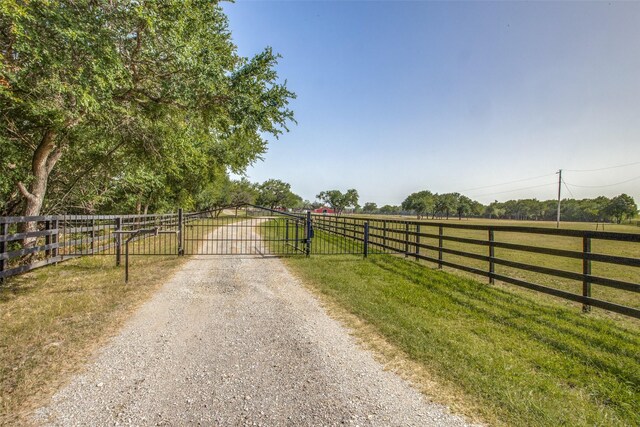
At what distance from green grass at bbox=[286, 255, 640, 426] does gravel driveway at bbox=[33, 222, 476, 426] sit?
55 cm

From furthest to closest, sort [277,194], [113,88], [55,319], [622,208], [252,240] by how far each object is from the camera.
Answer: [277,194]
[622,208]
[252,240]
[113,88]
[55,319]

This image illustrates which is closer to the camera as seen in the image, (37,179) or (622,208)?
(37,179)

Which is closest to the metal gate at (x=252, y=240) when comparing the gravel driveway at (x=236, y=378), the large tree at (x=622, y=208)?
the gravel driveway at (x=236, y=378)

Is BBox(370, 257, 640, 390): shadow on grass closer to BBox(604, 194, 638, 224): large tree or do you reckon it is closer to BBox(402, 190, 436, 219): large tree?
BBox(402, 190, 436, 219): large tree

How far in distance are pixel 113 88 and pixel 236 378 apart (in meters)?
5.92

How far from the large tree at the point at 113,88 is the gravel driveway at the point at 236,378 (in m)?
4.36

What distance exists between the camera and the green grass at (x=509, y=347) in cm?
253

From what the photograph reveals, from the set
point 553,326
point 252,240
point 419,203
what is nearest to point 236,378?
point 553,326

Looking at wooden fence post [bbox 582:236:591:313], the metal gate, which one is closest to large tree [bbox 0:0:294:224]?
the metal gate

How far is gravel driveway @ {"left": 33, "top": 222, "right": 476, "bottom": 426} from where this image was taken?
238cm

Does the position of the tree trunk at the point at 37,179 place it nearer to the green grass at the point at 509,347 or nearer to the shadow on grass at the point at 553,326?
the green grass at the point at 509,347

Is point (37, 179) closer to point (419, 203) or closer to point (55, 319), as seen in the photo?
point (55, 319)

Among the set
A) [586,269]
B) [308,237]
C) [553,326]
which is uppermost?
[308,237]

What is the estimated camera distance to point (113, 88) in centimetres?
584
